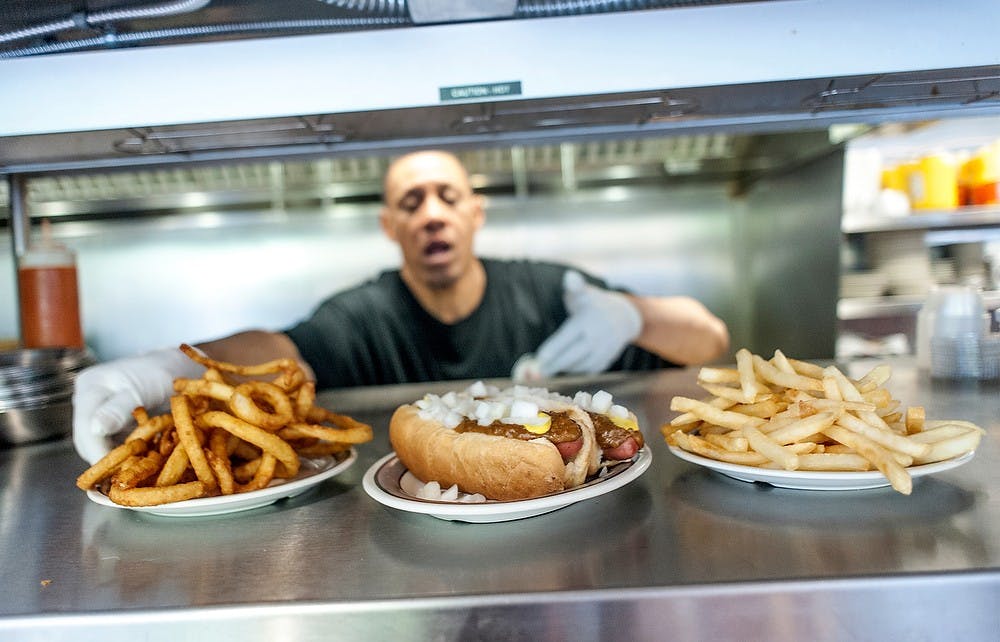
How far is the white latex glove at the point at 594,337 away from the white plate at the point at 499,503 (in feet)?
7.57

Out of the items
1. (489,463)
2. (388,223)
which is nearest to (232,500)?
(489,463)

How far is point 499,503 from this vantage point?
901mm

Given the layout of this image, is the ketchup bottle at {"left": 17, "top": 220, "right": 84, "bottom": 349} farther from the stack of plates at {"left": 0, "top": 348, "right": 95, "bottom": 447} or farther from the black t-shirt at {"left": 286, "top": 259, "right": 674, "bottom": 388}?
the black t-shirt at {"left": 286, "top": 259, "right": 674, "bottom": 388}

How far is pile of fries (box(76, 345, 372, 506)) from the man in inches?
89.4

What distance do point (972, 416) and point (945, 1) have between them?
0.86 m

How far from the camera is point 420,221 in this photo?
A: 12.5 feet

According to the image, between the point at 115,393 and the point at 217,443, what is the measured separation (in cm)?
45

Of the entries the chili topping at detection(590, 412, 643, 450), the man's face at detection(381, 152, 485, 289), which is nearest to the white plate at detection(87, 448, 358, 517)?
the chili topping at detection(590, 412, 643, 450)

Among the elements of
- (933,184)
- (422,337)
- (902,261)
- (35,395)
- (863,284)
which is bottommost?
(422,337)

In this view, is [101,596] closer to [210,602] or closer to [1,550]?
[210,602]

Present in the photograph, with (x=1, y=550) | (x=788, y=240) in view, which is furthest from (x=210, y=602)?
(x=788, y=240)

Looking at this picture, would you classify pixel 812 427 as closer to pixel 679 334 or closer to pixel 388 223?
pixel 679 334

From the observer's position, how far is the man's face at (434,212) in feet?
12.5

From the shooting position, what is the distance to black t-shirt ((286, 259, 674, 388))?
397 cm
